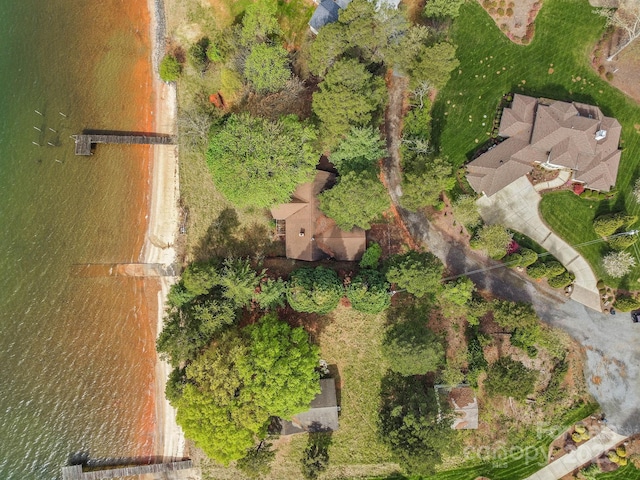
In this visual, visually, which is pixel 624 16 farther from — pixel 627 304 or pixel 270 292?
pixel 270 292

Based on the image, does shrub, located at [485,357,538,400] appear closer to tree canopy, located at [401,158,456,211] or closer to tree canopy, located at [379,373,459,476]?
tree canopy, located at [379,373,459,476]

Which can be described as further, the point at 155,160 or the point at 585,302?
the point at 155,160

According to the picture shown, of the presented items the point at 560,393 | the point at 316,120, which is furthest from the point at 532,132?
the point at 560,393

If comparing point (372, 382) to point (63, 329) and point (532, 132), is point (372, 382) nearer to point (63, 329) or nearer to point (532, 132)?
point (532, 132)

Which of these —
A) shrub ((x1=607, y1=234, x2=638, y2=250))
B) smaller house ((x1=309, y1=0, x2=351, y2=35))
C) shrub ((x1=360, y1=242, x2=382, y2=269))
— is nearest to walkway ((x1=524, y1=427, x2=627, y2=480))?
shrub ((x1=607, y1=234, x2=638, y2=250))

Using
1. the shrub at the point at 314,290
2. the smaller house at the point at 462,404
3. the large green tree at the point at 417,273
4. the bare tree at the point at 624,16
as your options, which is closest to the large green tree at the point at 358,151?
the large green tree at the point at 417,273

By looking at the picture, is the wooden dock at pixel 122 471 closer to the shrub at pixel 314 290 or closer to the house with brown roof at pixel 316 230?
the shrub at pixel 314 290

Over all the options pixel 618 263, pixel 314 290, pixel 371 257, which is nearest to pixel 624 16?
pixel 618 263

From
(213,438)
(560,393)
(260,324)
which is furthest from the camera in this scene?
(560,393)
